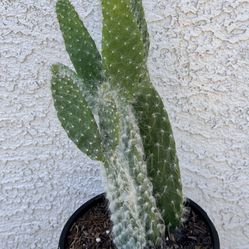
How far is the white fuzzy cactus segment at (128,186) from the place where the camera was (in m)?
0.91

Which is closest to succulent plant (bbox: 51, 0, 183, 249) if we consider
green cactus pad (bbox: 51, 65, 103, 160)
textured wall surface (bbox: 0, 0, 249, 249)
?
green cactus pad (bbox: 51, 65, 103, 160)

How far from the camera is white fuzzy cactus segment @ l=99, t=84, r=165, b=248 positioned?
91 cm

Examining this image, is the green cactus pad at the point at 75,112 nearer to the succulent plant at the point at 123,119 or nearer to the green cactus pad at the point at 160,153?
the succulent plant at the point at 123,119

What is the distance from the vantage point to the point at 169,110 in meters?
1.30

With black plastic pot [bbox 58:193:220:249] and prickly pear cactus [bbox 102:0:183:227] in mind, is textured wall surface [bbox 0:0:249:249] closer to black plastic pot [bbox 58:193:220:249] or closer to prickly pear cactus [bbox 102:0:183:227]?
black plastic pot [bbox 58:193:220:249]

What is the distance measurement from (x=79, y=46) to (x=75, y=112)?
16 centimetres

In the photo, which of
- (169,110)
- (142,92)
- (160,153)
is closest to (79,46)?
(142,92)

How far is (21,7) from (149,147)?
1.60 ft

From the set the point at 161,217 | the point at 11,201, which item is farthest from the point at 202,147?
the point at 11,201

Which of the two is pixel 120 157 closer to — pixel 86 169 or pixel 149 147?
pixel 149 147

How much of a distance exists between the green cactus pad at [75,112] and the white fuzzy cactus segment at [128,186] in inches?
1.2

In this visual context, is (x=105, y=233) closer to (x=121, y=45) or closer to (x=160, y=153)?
(x=160, y=153)

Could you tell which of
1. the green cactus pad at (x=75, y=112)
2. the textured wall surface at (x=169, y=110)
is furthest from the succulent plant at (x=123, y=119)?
the textured wall surface at (x=169, y=110)

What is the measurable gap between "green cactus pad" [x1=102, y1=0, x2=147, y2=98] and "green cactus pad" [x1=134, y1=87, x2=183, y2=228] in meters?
0.10
